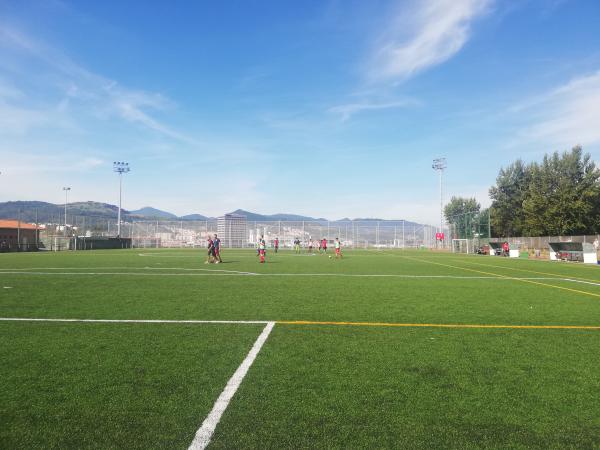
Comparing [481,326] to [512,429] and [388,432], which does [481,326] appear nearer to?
[512,429]

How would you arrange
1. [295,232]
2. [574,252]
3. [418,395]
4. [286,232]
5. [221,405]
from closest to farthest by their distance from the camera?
[221,405], [418,395], [574,252], [295,232], [286,232]

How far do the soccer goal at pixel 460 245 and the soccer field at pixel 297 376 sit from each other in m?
48.6

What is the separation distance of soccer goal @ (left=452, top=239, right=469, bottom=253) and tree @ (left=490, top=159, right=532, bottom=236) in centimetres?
2849

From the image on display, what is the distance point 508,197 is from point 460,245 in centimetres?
3339

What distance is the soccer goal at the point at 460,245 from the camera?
54.8m

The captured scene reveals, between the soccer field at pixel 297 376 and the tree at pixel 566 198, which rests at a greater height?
the tree at pixel 566 198

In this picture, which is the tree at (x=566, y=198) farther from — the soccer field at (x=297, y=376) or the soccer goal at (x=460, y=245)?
the soccer field at (x=297, y=376)

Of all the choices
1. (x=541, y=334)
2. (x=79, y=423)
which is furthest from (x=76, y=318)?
(x=541, y=334)

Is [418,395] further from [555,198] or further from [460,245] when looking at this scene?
[555,198]

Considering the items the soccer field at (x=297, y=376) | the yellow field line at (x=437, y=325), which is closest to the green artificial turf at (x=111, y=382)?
the soccer field at (x=297, y=376)

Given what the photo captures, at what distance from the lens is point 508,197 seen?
82.9m

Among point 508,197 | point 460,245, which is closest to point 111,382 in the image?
point 460,245

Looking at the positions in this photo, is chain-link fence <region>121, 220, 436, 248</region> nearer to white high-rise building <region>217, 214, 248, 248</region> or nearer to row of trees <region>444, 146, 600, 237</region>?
white high-rise building <region>217, 214, 248, 248</region>

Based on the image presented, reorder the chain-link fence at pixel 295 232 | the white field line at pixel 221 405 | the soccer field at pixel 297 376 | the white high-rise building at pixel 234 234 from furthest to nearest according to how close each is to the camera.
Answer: the chain-link fence at pixel 295 232 → the white high-rise building at pixel 234 234 → the soccer field at pixel 297 376 → the white field line at pixel 221 405
